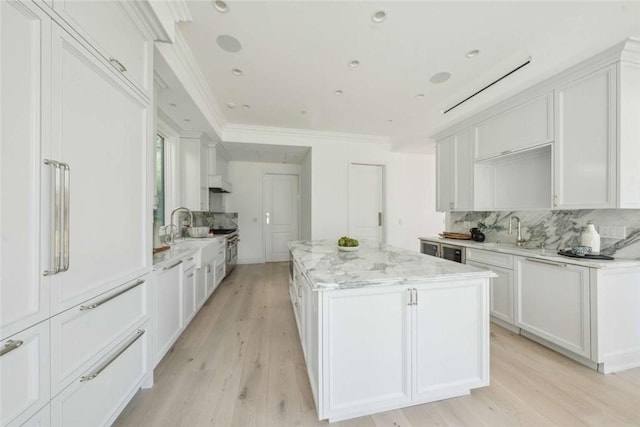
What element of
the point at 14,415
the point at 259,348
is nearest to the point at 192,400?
the point at 259,348

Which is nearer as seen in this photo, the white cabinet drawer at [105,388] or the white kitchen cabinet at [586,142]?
the white cabinet drawer at [105,388]

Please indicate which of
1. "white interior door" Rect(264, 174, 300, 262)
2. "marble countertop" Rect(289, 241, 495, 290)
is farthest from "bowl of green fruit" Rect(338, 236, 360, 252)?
"white interior door" Rect(264, 174, 300, 262)

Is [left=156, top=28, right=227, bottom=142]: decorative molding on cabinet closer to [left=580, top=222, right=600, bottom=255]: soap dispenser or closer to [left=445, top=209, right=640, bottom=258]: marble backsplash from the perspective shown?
[left=580, top=222, right=600, bottom=255]: soap dispenser

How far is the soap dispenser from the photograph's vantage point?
1.99 meters

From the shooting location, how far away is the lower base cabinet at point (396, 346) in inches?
51.3

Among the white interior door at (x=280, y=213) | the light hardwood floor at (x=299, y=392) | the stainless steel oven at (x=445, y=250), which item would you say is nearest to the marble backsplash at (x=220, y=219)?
the white interior door at (x=280, y=213)

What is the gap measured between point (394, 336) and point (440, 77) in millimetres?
2812

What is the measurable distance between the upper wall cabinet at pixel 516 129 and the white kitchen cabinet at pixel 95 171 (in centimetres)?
346

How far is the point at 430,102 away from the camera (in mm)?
3287

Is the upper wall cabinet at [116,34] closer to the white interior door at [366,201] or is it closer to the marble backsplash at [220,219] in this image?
the marble backsplash at [220,219]

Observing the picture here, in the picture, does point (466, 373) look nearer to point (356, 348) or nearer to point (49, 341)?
point (356, 348)

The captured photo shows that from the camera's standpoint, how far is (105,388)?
1196mm

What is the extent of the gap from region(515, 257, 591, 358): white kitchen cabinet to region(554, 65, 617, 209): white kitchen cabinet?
23.8 inches

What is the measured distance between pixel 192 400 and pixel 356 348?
1.18 meters
